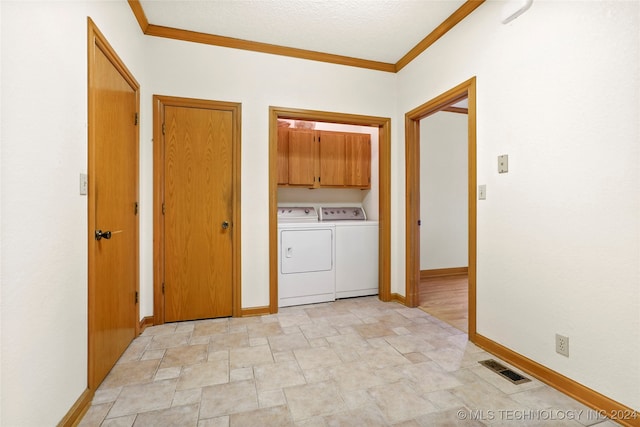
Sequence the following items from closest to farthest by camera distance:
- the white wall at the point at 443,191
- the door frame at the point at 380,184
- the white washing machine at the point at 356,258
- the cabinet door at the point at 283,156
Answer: the door frame at the point at 380,184 < the white washing machine at the point at 356,258 < the cabinet door at the point at 283,156 < the white wall at the point at 443,191

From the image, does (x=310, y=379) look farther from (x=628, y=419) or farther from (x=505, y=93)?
(x=505, y=93)

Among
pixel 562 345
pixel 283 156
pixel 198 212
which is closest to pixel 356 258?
pixel 283 156

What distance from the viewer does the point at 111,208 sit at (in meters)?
1.93

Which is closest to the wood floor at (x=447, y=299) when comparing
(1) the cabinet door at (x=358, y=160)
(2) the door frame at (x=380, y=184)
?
(2) the door frame at (x=380, y=184)

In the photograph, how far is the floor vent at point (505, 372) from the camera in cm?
179

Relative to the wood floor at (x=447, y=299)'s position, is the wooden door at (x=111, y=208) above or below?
above

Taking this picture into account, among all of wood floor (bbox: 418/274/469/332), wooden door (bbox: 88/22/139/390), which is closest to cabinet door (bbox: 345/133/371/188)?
wood floor (bbox: 418/274/469/332)

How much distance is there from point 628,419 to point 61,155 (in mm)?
2932

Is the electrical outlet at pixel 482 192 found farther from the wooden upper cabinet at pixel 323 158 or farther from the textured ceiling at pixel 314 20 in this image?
the wooden upper cabinet at pixel 323 158

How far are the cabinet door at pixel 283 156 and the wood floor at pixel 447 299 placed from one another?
2.04 m

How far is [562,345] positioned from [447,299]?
1.77 metres

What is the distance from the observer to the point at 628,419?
1.39 meters

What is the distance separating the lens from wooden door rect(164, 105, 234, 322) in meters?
2.70

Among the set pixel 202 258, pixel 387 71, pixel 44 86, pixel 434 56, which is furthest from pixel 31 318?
pixel 387 71
